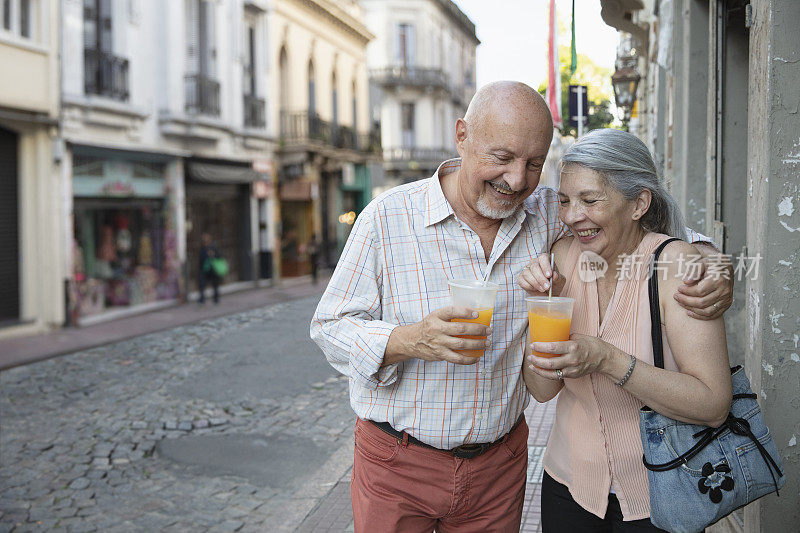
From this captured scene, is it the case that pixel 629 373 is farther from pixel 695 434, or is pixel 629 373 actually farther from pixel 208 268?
pixel 208 268

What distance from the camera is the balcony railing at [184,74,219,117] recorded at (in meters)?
18.7

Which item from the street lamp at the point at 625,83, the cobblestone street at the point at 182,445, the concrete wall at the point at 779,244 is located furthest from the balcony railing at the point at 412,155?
the concrete wall at the point at 779,244

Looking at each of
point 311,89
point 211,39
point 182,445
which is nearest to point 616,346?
point 182,445

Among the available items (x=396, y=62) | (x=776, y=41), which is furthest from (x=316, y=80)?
(x=776, y=41)

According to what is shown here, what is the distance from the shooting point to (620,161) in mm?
2330

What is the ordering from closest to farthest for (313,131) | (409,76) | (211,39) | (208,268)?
1. (208,268)
2. (211,39)
3. (313,131)
4. (409,76)

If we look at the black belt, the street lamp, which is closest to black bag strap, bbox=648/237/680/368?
the black belt

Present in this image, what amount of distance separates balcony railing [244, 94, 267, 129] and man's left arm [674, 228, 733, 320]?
21077 mm

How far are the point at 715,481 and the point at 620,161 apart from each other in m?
0.94

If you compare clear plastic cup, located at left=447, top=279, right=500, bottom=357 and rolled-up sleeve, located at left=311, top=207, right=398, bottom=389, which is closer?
clear plastic cup, located at left=447, top=279, right=500, bottom=357

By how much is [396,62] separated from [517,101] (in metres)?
41.0

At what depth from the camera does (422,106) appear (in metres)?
43.1

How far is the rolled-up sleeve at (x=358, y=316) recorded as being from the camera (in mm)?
2354

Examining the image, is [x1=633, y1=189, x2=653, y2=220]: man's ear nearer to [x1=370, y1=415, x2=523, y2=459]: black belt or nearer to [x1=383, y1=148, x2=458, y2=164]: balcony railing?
[x1=370, y1=415, x2=523, y2=459]: black belt
